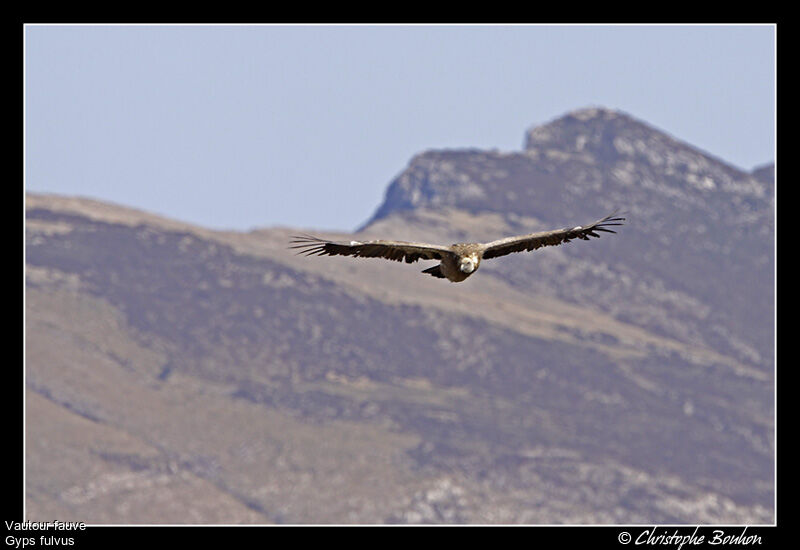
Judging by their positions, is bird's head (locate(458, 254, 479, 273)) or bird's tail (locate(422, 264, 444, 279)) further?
bird's tail (locate(422, 264, 444, 279))

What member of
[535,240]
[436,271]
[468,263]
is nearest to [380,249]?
[436,271]

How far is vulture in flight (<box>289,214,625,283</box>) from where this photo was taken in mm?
67750

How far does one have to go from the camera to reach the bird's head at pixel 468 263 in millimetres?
67875

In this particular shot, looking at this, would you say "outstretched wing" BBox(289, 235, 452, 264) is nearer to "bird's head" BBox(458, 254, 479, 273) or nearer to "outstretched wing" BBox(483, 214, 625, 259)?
"bird's head" BBox(458, 254, 479, 273)

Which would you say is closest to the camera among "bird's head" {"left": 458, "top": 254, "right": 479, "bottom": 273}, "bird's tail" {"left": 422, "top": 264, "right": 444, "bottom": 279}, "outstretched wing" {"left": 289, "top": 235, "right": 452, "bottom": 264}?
"outstretched wing" {"left": 289, "top": 235, "right": 452, "bottom": 264}

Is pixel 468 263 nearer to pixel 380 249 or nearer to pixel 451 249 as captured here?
pixel 451 249

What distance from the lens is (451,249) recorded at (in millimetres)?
68812

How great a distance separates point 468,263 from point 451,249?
1.20m

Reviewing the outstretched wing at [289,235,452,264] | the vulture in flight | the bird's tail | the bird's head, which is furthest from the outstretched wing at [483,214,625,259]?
the outstretched wing at [289,235,452,264]

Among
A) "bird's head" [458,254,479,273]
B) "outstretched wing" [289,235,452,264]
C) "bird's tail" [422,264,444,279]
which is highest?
"outstretched wing" [289,235,452,264]

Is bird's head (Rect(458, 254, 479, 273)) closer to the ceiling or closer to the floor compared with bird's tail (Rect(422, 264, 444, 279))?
closer to the ceiling
